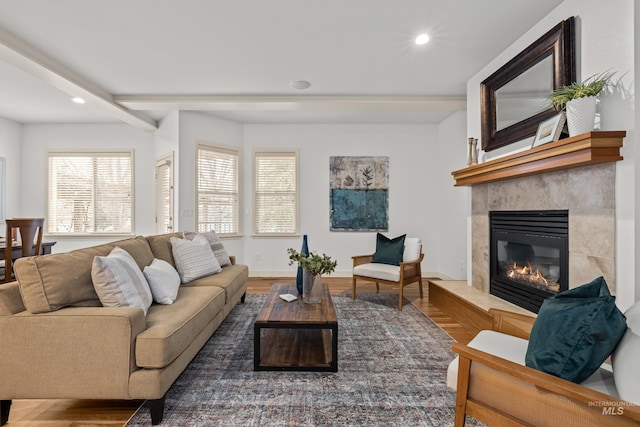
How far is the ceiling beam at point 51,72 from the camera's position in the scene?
2.67 meters

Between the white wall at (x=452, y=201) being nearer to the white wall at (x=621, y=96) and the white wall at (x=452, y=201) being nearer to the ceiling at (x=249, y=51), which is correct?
the ceiling at (x=249, y=51)

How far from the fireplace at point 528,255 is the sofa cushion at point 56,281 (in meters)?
3.40

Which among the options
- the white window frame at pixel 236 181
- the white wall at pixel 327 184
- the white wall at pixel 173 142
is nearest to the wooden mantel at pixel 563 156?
the white wall at pixel 327 184

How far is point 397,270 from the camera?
146 inches

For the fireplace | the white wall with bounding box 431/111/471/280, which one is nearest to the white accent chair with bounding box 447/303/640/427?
the fireplace

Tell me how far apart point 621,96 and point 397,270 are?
2519 millimetres

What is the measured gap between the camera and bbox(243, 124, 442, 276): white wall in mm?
5395

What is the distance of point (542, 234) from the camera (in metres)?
2.59

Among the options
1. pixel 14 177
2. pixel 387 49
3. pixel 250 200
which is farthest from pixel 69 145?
pixel 387 49

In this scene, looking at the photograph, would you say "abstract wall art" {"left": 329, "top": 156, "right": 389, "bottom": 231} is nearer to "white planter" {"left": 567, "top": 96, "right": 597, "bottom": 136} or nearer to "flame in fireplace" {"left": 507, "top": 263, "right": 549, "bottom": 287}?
"flame in fireplace" {"left": 507, "top": 263, "right": 549, "bottom": 287}

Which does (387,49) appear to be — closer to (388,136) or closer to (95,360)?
(388,136)

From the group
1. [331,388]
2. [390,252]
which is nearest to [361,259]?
[390,252]

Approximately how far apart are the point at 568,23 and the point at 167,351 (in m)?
3.54

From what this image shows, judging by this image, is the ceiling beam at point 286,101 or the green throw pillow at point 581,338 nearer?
the green throw pillow at point 581,338
